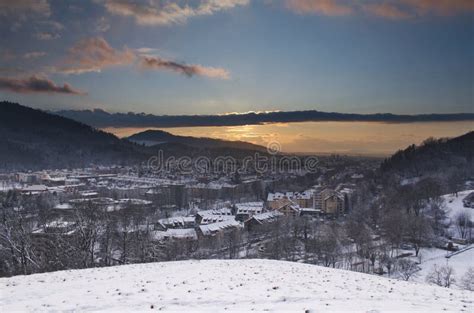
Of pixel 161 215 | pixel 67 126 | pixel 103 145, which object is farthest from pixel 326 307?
pixel 67 126

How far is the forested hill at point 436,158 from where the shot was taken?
345 feet

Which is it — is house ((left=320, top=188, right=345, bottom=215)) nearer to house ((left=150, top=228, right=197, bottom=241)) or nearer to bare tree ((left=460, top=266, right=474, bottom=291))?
house ((left=150, top=228, right=197, bottom=241))

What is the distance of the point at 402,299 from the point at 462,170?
358 ft

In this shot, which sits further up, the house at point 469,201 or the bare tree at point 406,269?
the house at point 469,201

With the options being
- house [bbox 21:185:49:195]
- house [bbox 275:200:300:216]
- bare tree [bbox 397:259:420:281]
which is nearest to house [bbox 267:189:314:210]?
house [bbox 275:200:300:216]

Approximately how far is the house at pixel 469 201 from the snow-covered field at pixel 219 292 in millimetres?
61767

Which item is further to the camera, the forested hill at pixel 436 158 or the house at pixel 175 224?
the forested hill at pixel 436 158

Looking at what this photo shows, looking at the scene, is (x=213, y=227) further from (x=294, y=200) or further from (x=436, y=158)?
(x=436, y=158)

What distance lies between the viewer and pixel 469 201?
63375 millimetres

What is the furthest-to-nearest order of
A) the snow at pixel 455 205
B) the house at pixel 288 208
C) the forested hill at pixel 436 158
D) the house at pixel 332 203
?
the forested hill at pixel 436 158 < the house at pixel 332 203 < the house at pixel 288 208 < the snow at pixel 455 205

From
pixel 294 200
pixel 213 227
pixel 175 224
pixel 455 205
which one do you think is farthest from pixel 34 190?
pixel 455 205

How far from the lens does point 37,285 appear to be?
10.2 m

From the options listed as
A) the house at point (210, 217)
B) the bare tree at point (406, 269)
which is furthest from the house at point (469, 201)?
the house at point (210, 217)

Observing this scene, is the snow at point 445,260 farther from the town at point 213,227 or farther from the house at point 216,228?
the house at point 216,228
